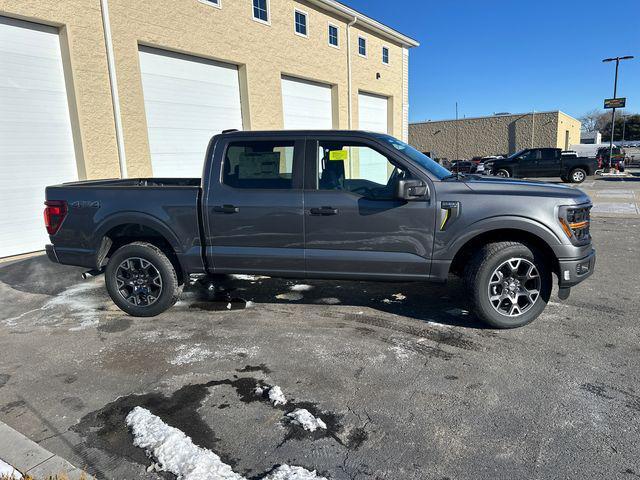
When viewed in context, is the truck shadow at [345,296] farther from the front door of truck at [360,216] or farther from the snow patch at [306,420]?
the snow patch at [306,420]

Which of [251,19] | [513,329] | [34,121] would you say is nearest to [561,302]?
[513,329]

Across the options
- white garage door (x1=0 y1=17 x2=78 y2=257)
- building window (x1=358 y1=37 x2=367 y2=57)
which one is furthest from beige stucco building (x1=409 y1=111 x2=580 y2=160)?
white garage door (x1=0 y1=17 x2=78 y2=257)

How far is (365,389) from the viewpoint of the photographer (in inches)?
130

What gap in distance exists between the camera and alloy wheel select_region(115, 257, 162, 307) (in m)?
4.88

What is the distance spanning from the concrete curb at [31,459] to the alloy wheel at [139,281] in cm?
216

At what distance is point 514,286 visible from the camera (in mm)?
4246

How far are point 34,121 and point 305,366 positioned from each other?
Answer: 829 cm

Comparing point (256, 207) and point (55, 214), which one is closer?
point (256, 207)

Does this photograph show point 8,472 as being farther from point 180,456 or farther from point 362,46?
point 362,46

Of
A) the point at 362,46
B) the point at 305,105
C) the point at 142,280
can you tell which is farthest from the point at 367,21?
the point at 142,280

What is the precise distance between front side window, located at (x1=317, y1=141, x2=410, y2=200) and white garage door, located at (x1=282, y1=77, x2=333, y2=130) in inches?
431

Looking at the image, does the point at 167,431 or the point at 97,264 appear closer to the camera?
the point at 167,431

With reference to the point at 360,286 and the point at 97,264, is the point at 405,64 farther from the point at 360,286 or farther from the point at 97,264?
the point at 97,264

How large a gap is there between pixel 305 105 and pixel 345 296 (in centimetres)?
1206
